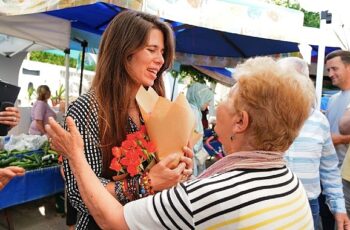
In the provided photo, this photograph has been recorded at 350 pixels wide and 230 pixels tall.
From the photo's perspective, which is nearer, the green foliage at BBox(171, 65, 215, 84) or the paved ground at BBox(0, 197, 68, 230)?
the paved ground at BBox(0, 197, 68, 230)

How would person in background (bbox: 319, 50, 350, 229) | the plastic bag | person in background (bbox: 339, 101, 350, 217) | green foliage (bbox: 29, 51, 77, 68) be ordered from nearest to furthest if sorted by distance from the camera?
person in background (bbox: 339, 101, 350, 217) → person in background (bbox: 319, 50, 350, 229) → the plastic bag → green foliage (bbox: 29, 51, 77, 68)

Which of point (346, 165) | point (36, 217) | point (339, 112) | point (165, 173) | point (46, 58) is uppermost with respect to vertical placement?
point (165, 173)

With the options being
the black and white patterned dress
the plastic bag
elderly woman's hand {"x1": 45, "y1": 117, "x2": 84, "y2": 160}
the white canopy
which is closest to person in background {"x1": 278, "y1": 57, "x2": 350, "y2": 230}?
the black and white patterned dress

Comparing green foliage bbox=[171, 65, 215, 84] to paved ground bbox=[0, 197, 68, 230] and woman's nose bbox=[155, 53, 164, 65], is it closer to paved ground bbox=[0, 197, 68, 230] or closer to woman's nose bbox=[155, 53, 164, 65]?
paved ground bbox=[0, 197, 68, 230]

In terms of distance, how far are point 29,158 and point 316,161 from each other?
2.80m

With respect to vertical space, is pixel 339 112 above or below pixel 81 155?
below

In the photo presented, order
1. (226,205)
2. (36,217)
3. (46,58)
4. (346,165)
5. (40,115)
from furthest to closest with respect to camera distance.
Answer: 1. (46,58)
2. (40,115)
3. (36,217)
4. (346,165)
5. (226,205)

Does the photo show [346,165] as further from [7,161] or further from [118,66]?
[7,161]

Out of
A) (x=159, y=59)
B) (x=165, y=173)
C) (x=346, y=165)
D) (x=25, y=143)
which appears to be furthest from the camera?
(x=25, y=143)

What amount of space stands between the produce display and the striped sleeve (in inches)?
104

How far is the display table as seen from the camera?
9.77 ft

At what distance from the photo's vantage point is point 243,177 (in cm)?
88

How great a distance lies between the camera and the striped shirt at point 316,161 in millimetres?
2170

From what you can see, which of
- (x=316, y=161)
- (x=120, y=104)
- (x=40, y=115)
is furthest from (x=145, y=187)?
(x=40, y=115)
